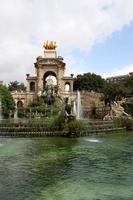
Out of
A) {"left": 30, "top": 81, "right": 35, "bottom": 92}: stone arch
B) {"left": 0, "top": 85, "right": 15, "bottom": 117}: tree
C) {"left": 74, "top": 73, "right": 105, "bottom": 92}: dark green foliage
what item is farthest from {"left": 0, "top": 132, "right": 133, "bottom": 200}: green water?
{"left": 74, "top": 73, "right": 105, "bottom": 92}: dark green foliage

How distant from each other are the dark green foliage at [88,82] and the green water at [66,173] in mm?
80351

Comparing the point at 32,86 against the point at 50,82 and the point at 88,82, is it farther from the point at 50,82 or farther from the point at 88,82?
the point at 88,82

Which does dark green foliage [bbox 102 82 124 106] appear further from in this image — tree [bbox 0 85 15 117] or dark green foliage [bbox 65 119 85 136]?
dark green foliage [bbox 65 119 85 136]

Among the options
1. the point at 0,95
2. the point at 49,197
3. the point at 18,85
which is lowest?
the point at 49,197

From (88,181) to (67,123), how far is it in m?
20.8

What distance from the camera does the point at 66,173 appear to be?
18141mm

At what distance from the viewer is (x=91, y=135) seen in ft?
125

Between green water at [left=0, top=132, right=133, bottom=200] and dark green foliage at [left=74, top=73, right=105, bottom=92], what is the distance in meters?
80.4

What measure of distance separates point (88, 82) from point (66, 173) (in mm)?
89948

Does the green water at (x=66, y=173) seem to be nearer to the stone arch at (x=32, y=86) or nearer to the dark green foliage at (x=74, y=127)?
the dark green foliage at (x=74, y=127)

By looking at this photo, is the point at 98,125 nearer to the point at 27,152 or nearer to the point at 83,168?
the point at 27,152

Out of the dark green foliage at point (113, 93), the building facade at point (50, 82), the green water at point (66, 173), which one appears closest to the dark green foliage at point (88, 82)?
the building facade at point (50, 82)

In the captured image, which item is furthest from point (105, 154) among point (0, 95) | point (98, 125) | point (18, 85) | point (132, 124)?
point (18, 85)

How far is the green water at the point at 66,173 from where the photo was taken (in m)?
14.6
